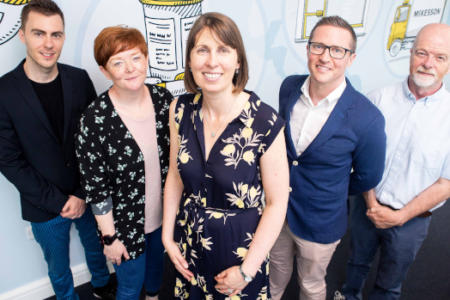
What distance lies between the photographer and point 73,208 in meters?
1.82

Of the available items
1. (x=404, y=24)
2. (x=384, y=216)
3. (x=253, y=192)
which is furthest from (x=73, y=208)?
(x=404, y=24)

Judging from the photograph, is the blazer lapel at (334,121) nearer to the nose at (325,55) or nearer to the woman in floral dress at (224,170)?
the nose at (325,55)

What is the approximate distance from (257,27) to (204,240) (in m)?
1.93

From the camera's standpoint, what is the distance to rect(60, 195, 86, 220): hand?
180 centimetres

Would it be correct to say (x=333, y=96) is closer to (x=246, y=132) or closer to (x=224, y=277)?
(x=246, y=132)

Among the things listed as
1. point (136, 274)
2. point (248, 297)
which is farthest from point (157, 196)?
point (248, 297)

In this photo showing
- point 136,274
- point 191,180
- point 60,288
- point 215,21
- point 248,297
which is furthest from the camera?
point 60,288

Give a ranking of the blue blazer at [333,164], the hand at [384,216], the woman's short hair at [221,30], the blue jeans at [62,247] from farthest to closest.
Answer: the blue jeans at [62,247], the hand at [384,216], the blue blazer at [333,164], the woman's short hair at [221,30]

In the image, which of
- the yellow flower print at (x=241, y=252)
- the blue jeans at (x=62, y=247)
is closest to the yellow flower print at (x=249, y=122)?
the yellow flower print at (x=241, y=252)

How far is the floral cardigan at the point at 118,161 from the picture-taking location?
1507 millimetres

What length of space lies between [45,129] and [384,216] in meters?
1.86

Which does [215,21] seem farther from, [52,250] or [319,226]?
[52,250]

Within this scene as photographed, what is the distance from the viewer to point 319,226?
1.70 metres

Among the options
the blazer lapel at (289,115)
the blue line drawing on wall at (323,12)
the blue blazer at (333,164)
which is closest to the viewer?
the blue blazer at (333,164)
